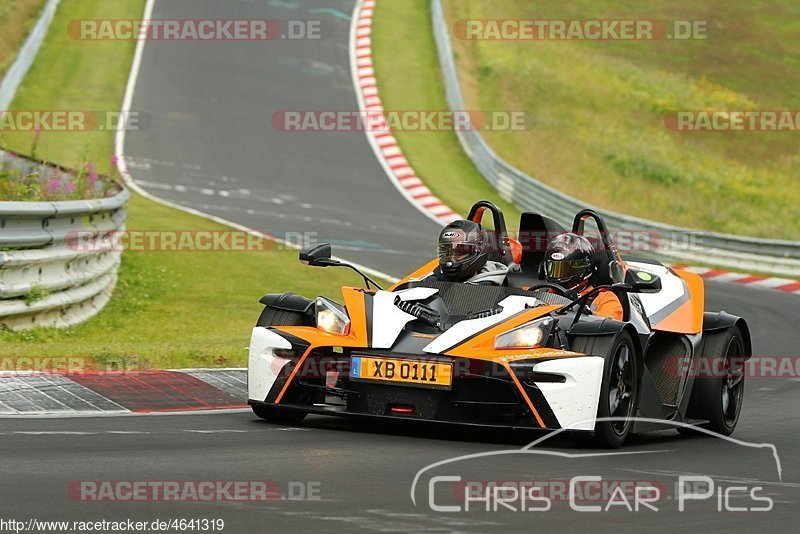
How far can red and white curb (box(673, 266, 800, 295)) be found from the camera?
76.7 ft

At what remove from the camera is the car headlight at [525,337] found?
8984 millimetres

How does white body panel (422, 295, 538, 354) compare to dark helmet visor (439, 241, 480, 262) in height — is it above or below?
below

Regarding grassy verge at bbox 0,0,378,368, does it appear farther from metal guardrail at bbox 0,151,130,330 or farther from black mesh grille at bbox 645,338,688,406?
black mesh grille at bbox 645,338,688,406

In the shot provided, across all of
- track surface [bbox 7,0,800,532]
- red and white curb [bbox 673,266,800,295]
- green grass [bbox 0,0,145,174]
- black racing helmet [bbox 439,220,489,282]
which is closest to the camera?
track surface [bbox 7,0,800,532]

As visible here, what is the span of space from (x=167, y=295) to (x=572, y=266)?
26.7ft

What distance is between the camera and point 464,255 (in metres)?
10.4

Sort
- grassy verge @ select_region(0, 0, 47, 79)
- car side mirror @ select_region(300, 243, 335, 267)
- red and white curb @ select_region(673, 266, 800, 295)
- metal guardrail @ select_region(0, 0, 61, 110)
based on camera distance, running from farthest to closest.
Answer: grassy verge @ select_region(0, 0, 47, 79) → metal guardrail @ select_region(0, 0, 61, 110) → red and white curb @ select_region(673, 266, 800, 295) → car side mirror @ select_region(300, 243, 335, 267)

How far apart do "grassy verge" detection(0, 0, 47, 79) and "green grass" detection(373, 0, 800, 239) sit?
8760 mm

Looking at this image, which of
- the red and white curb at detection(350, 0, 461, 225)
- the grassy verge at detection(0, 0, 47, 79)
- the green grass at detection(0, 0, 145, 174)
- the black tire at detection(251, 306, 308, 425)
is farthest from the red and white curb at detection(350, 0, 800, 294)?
the black tire at detection(251, 306, 308, 425)

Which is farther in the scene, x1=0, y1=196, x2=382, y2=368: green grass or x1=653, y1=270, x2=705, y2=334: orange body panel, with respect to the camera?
x1=0, y1=196, x2=382, y2=368: green grass

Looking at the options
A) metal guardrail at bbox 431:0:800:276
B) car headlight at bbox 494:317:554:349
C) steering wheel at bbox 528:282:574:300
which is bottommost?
metal guardrail at bbox 431:0:800:276

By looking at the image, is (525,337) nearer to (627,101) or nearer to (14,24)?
(14,24)

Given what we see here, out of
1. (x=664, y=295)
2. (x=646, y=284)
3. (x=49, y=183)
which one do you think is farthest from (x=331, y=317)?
(x=49, y=183)

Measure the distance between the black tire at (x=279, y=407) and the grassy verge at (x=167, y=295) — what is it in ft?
5.42
